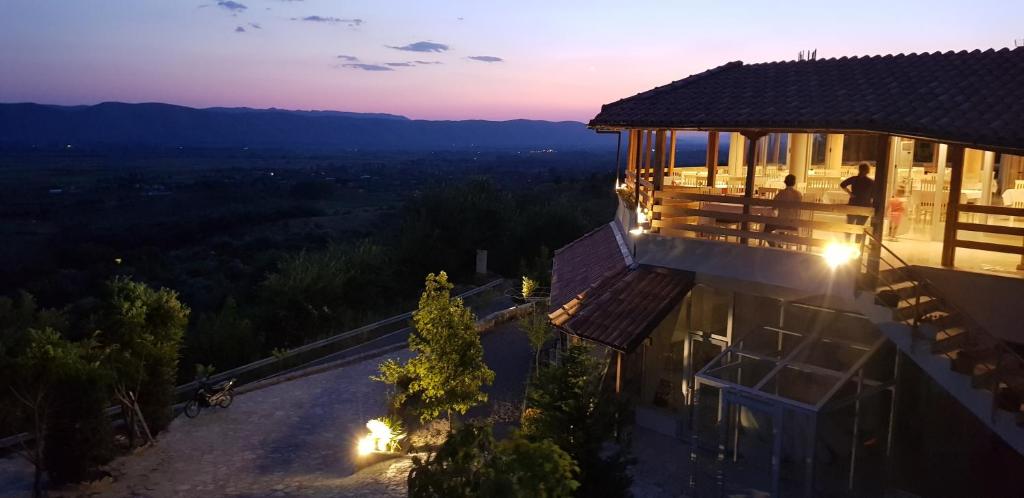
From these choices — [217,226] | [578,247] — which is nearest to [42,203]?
[217,226]

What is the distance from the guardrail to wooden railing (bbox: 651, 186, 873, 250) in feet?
35.7

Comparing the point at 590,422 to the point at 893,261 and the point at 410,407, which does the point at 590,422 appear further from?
the point at 410,407

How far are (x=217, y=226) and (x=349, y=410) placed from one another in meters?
57.5

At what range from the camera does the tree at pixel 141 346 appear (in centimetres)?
1262

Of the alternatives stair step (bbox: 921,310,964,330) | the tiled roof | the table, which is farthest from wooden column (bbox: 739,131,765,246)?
the table

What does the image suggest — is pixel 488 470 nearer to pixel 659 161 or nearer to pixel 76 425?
pixel 659 161

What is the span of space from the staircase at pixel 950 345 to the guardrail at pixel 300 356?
1362 cm

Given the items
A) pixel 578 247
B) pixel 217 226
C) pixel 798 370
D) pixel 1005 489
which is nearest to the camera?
pixel 1005 489

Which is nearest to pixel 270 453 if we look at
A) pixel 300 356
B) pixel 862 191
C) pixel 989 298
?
pixel 300 356

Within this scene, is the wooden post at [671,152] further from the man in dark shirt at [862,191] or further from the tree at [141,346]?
the tree at [141,346]

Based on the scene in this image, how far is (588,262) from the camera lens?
1697 cm

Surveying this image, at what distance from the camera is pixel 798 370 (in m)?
10.2

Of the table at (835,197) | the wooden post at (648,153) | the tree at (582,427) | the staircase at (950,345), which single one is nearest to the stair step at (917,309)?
the staircase at (950,345)

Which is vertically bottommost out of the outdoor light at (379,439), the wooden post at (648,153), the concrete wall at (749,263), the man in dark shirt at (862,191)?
the outdoor light at (379,439)
